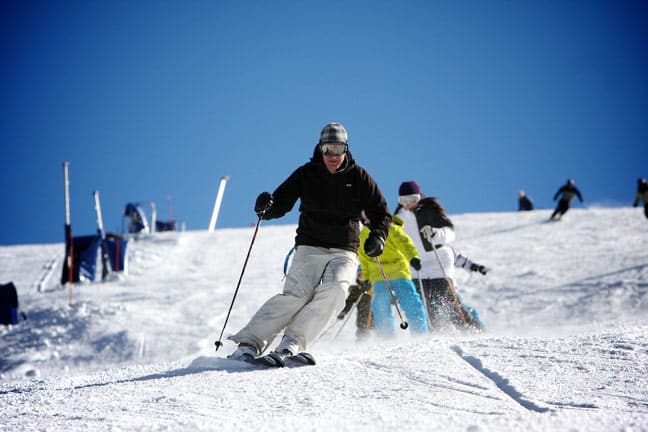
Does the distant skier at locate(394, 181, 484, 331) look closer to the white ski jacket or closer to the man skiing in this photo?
the white ski jacket

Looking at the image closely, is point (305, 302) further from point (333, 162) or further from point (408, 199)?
point (408, 199)

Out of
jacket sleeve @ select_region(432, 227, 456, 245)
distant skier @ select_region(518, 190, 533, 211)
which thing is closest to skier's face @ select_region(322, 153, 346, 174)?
jacket sleeve @ select_region(432, 227, 456, 245)

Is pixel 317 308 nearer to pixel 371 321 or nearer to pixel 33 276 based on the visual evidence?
pixel 371 321

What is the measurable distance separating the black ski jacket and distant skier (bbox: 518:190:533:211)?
76.8ft

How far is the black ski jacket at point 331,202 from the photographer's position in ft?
12.8

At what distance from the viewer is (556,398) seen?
2332mm

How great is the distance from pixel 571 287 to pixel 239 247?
11.7 meters

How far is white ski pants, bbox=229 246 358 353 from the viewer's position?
3.62m

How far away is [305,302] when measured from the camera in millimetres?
3859

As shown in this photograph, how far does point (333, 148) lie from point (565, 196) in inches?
661

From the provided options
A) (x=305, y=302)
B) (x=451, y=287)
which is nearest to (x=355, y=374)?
(x=305, y=302)

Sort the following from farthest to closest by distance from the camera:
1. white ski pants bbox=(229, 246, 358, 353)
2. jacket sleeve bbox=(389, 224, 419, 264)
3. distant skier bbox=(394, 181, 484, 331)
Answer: distant skier bbox=(394, 181, 484, 331) → jacket sleeve bbox=(389, 224, 419, 264) → white ski pants bbox=(229, 246, 358, 353)

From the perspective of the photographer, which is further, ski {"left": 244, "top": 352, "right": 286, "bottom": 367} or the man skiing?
the man skiing

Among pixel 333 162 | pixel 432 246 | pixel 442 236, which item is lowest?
pixel 432 246
